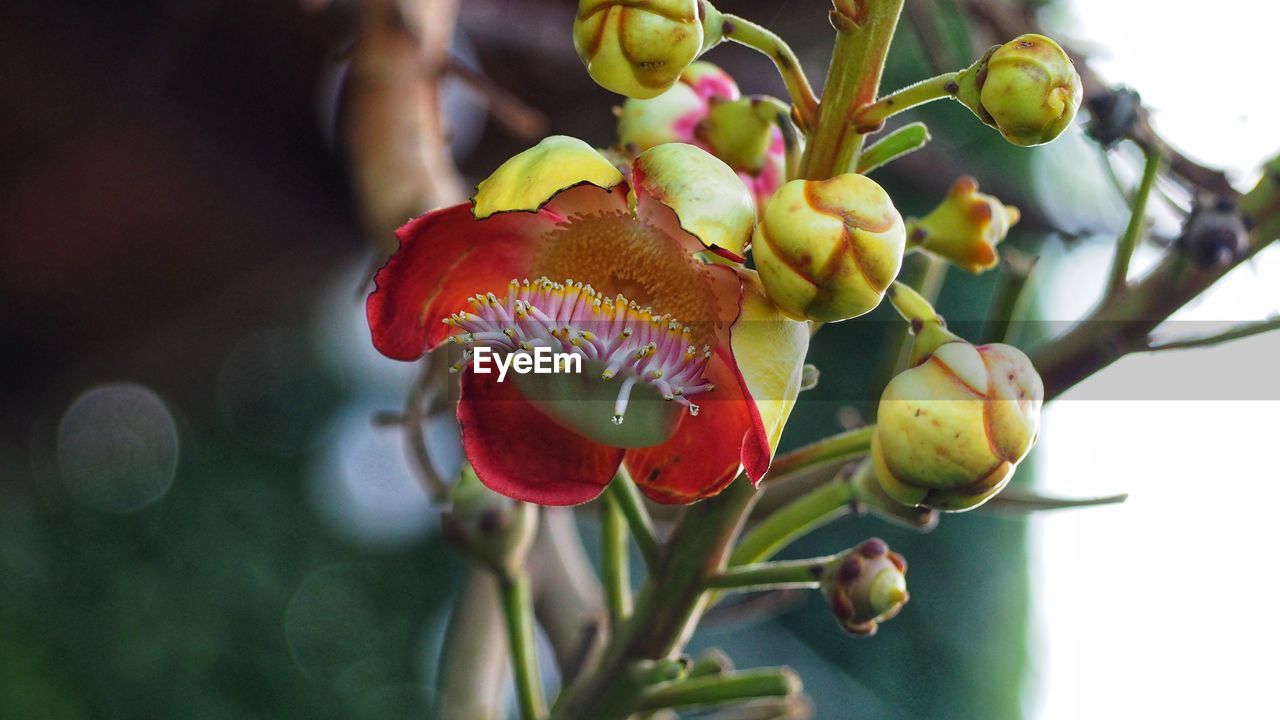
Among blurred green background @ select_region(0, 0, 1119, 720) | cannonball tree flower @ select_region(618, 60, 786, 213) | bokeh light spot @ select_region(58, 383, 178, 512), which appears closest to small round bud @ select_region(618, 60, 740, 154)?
cannonball tree flower @ select_region(618, 60, 786, 213)

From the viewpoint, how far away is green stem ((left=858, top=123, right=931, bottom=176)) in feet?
1.57

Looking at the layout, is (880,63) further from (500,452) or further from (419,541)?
(419,541)

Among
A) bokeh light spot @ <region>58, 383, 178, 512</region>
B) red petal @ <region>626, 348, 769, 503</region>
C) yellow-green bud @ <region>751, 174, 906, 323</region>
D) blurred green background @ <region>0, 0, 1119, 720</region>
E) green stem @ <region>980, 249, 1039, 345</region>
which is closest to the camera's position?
yellow-green bud @ <region>751, 174, 906, 323</region>

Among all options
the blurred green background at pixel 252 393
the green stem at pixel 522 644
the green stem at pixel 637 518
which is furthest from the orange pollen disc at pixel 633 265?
the blurred green background at pixel 252 393

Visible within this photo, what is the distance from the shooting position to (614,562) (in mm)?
663

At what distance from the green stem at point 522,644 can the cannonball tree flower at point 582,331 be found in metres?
0.18

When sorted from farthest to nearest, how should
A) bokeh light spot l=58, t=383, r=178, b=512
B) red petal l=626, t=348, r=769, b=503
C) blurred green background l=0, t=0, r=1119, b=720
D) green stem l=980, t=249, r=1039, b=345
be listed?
bokeh light spot l=58, t=383, r=178, b=512 → blurred green background l=0, t=0, r=1119, b=720 → green stem l=980, t=249, r=1039, b=345 → red petal l=626, t=348, r=769, b=503

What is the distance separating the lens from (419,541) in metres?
1.96

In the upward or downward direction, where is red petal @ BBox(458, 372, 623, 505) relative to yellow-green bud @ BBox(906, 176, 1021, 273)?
downward

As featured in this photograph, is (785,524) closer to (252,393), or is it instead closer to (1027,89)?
(1027,89)

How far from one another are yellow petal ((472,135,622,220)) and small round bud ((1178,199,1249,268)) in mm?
328

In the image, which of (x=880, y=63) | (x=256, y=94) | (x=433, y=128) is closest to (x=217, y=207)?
(x=256, y=94)

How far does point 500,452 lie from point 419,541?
147 centimetres

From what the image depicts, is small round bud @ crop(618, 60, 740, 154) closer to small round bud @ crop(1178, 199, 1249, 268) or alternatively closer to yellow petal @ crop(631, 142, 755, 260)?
yellow petal @ crop(631, 142, 755, 260)
